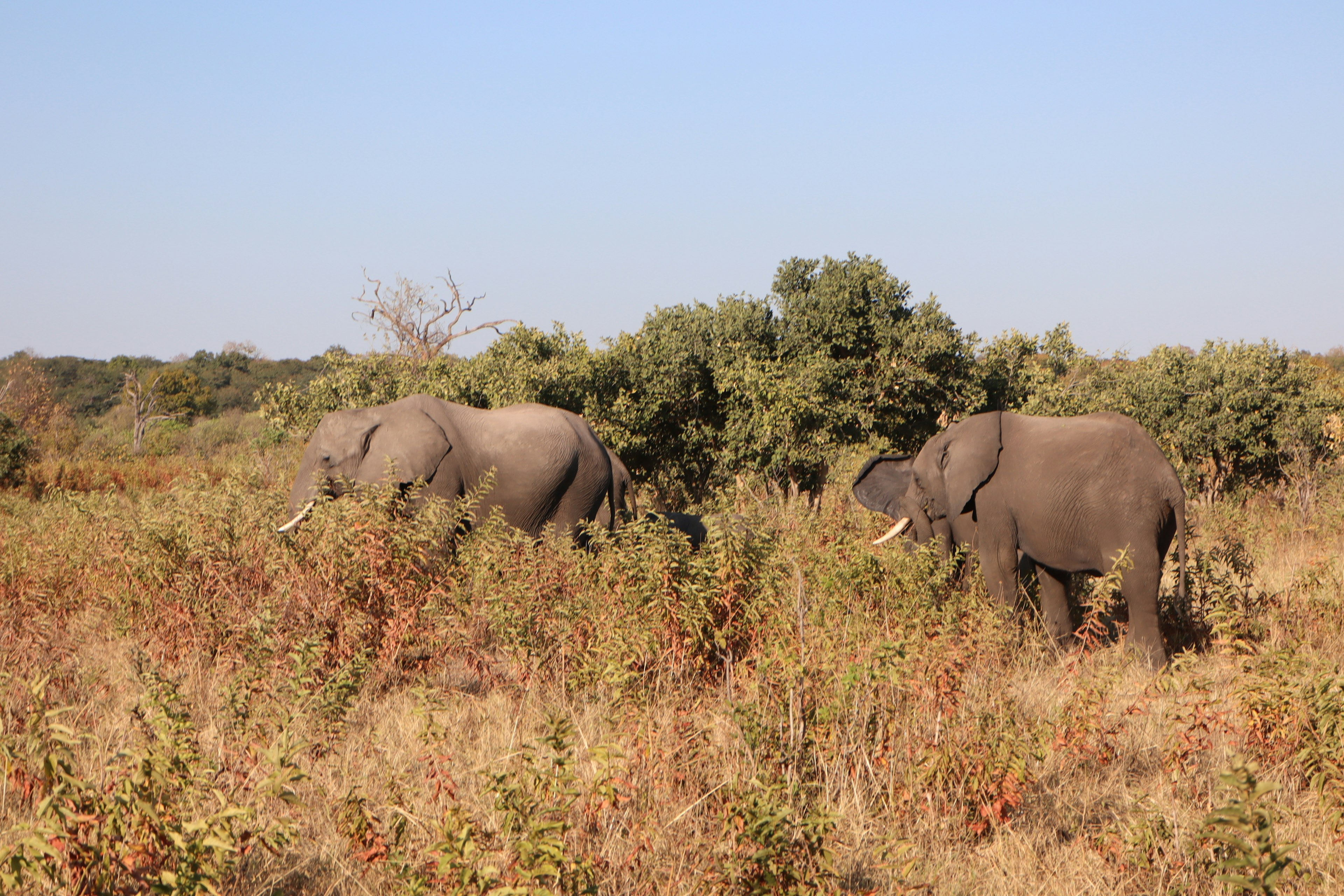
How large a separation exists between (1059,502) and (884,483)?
8.92ft

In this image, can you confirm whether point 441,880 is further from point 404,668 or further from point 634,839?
point 404,668

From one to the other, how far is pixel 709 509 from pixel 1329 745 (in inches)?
453

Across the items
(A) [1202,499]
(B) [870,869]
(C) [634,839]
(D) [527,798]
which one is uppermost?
(D) [527,798]

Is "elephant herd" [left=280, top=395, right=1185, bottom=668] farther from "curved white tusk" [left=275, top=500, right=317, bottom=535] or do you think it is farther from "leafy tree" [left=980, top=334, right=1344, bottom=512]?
"leafy tree" [left=980, top=334, right=1344, bottom=512]

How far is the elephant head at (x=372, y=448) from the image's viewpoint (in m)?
11.3

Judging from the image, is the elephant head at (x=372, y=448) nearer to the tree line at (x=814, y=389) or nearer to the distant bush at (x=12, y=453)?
the tree line at (x=814, y=389)

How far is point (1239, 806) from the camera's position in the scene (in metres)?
3.00

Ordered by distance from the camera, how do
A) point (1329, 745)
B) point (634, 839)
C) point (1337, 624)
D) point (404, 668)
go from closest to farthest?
point (634, 839)
point (1329, 745)
point (404, 668)
point (1337, 624)

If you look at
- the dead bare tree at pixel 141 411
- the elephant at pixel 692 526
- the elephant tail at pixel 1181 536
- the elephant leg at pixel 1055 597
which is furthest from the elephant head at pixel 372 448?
the dead bare tree at pixel 141 411

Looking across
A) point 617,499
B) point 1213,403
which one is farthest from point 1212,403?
point 617,499

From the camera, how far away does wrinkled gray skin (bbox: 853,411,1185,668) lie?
8.71 metres

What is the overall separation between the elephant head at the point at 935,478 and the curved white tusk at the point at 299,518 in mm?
5332

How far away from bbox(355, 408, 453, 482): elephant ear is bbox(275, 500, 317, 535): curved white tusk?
2.83 feet

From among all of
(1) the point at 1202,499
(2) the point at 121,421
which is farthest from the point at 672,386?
(2) the point at 121,421
